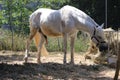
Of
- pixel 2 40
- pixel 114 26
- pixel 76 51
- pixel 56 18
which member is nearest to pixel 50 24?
pixel 56 18

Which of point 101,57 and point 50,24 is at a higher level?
point 50,24

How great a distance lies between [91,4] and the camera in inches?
1329

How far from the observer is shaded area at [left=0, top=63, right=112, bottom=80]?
368 inches

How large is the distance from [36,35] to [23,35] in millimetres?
6724

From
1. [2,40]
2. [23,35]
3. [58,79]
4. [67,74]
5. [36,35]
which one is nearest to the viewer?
[58,79]

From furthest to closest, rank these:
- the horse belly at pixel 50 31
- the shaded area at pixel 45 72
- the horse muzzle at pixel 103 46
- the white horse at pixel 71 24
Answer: the horse belly at pixel 50 31 < the horse muzzle at pixel 103 46 < the white horse at pixel 71 24 < the shaded area at pixel 45 72

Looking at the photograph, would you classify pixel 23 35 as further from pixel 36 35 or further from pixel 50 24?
pixel 50 24

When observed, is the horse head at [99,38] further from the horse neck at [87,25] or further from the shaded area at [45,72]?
the shaded area at [45,72]

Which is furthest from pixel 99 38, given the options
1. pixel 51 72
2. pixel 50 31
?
pixel 51 72

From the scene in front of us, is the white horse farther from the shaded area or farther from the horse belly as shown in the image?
the shaded area

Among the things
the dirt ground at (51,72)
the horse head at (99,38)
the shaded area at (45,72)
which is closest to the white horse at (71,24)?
the horse head at (99,38)

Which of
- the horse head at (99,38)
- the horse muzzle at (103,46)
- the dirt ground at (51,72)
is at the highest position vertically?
the horse head at (99,38)

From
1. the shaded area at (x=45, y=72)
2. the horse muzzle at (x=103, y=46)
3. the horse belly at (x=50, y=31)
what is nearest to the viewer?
the shaded area at (x=45, y=72)

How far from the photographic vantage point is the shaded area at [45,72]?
368 inches
